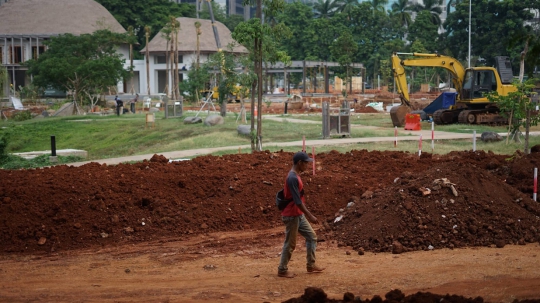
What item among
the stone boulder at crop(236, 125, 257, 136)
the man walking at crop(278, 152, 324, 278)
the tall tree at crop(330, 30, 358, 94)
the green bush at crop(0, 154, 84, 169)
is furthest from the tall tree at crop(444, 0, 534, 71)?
the man walking at crop(278, 152, 324, 278)

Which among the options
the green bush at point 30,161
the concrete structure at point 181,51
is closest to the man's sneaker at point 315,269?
the green bush at point 30,161

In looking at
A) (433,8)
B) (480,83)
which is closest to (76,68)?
(480,83)

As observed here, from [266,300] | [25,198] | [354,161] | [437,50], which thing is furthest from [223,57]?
[437,50]

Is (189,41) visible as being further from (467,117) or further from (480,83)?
(467,117)

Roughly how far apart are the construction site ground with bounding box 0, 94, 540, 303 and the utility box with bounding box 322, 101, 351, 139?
39.3 feet

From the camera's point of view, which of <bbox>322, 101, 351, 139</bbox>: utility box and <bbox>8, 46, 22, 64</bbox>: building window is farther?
<bbox>8, 46, 22, 64</bbox>: building window

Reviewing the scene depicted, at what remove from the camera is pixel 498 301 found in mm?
8109

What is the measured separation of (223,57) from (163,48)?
2301 inches

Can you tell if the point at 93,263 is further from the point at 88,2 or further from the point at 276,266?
the point at 88,2

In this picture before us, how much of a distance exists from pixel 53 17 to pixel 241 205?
79.6 m

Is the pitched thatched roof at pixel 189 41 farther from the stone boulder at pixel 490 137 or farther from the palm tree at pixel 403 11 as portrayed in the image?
the stone boulder at pixel 490 137

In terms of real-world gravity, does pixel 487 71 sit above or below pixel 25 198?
above

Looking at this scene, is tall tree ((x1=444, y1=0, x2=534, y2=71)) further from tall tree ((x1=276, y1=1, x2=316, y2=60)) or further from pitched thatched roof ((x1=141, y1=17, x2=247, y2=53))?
pitched thatched roof ((x1=141, y1=17, x2=247, y2=53))

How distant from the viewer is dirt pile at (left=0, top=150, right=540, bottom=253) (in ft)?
38.3
